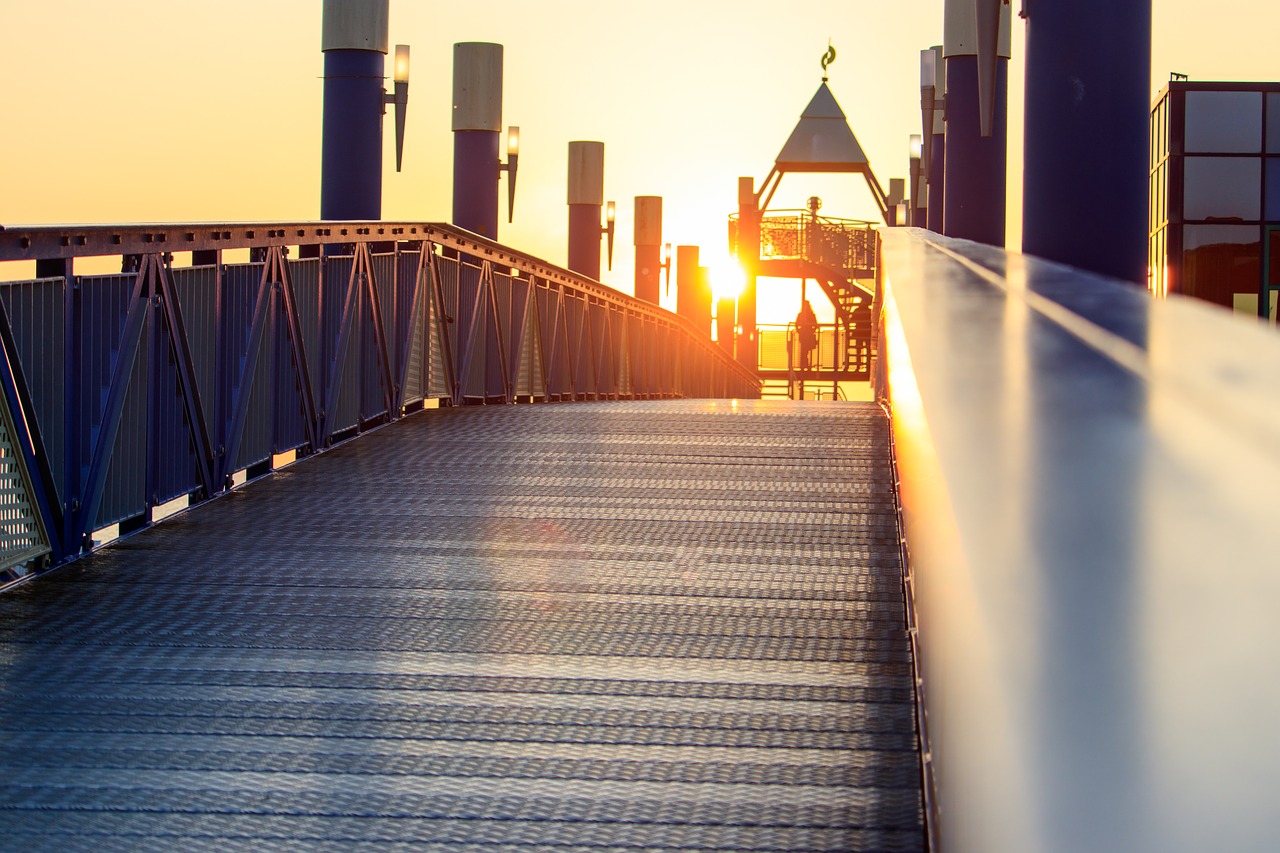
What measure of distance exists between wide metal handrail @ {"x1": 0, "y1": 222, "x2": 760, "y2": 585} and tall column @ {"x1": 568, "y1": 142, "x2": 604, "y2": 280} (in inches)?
425

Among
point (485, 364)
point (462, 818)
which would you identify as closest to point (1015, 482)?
point (462, 818)

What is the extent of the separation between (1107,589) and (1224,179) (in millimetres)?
39125

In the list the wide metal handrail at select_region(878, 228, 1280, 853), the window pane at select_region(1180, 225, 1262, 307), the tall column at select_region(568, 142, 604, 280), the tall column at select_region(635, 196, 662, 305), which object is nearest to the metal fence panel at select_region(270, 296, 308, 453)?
the wide metal handrail at select_region(878, 228, 1280, 853)

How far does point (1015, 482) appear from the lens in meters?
1.36

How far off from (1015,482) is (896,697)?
2.83m

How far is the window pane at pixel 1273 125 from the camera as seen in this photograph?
122 feet

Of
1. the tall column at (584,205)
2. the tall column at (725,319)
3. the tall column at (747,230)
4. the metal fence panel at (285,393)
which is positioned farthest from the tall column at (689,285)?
the metal fence panel at (285,393)

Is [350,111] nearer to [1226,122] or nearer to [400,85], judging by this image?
[400,85]

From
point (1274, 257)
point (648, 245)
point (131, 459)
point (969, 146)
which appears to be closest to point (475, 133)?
point (969, 146)

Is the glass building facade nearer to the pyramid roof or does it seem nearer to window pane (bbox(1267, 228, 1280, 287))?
window pane (bbox(1267, 228, 1280, 287))

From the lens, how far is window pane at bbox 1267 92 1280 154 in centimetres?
3728

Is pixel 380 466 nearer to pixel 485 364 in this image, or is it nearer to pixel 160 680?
pixel 160 680

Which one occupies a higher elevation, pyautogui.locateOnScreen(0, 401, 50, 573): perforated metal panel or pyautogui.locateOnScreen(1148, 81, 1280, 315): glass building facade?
pyautogui.locateOnScreen(1148, 81, 1280, 315): glass building facade

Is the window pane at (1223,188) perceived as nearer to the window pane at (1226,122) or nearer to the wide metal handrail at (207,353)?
the window pane at (1226,122)
